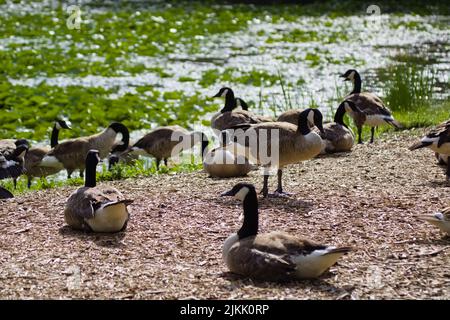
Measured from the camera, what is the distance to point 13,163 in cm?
1179

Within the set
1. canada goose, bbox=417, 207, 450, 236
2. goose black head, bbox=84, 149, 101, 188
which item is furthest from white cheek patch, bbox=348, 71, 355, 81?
canada goose, bbox=417, 207, 450, 236

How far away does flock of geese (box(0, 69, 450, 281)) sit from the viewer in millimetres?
6637

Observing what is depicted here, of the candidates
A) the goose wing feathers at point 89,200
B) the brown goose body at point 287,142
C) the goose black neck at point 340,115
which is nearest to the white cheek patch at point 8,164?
the goose wing feathers at point 89,200

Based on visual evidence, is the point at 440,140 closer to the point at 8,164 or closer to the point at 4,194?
the point at 4,194

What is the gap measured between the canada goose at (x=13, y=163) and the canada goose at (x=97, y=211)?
3318mm

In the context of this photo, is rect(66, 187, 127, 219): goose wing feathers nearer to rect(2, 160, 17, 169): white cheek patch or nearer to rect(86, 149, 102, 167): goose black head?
rect(86, 149, 102, 167): goose black head

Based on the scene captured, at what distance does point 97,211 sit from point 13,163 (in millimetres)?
4044

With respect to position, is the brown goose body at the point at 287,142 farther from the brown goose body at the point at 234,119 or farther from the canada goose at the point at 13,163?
the canada goose at the point at 13,163

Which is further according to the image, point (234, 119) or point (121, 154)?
point (121, 154)

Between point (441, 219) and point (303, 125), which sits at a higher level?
point (303, 125)

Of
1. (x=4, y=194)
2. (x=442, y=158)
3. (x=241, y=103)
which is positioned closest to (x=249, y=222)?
(x=4, y=194)

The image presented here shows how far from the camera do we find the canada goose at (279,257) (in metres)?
6.54

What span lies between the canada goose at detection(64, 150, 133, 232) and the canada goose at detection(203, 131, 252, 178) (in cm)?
237

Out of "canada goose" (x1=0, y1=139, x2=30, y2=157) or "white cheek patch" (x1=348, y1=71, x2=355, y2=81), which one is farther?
"white cheek patch" (x1=348, y1=71, x2=355, y2=81)
